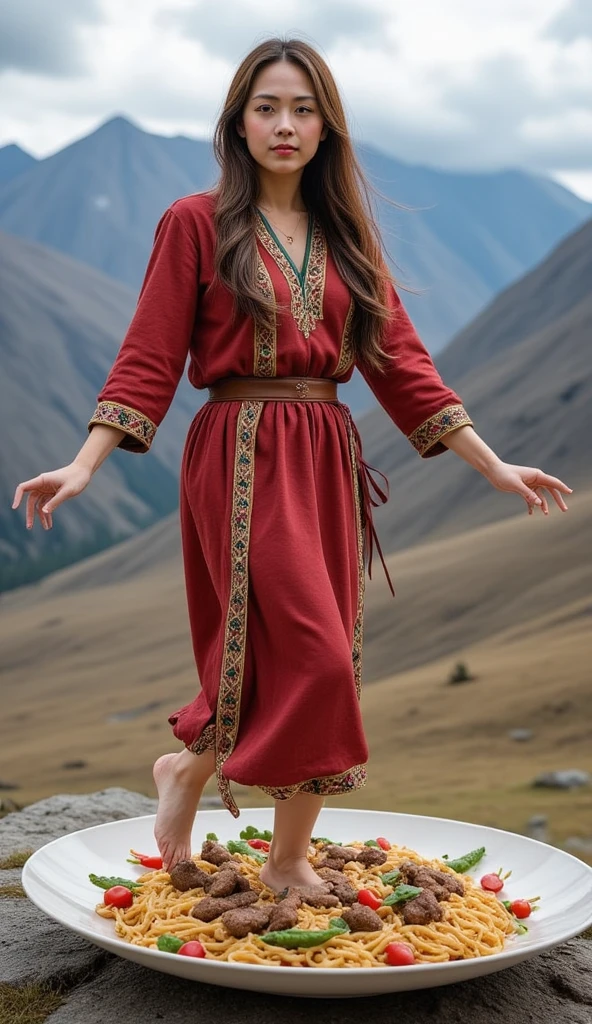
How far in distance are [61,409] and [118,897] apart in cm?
9329

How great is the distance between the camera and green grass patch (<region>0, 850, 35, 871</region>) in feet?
16.8

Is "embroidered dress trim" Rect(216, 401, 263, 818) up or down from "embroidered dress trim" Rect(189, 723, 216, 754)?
up

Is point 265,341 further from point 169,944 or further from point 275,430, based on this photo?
point 169,944

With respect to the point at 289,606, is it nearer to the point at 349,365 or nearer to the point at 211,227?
the point at 349,365

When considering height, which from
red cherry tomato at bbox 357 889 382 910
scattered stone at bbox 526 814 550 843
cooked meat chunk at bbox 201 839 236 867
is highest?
red cherry tomato at bbox 357 889 382 910

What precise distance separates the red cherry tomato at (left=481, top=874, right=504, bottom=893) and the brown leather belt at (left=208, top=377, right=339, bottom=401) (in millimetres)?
1810

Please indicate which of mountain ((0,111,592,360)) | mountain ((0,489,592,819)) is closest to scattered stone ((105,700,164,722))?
mountain ((0,489,592,819))

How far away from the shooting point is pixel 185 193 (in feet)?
527

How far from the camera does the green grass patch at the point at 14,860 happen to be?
5121 mm

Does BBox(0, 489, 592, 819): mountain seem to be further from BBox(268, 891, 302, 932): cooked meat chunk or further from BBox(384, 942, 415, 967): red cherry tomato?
BBox(384, 942, 415, 967): red cherry tomato

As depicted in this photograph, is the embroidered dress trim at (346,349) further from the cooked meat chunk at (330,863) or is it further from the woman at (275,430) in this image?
the cooked meat chunk at (330,863)

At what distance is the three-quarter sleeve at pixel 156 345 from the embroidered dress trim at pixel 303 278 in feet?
0.82

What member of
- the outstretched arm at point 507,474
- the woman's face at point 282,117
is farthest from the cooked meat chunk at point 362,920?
the woman's face at point 282,117

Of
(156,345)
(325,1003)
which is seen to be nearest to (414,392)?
(156,345)
